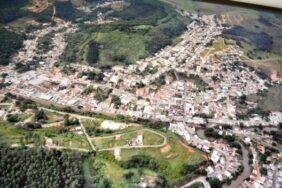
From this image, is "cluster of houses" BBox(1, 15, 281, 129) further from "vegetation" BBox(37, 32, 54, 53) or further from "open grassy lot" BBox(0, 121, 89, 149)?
"open grassy lot" BBox(0, 121, 89, 149)

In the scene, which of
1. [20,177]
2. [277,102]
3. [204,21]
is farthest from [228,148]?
[204,21]

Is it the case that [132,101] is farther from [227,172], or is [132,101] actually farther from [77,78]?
[227,172]

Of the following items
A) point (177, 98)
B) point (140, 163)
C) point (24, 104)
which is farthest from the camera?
point (177, 98)

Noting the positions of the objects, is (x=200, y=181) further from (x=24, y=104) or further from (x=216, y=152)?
(x=24, y=104)

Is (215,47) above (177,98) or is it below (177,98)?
above

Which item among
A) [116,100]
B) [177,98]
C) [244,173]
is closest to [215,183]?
[244,173]

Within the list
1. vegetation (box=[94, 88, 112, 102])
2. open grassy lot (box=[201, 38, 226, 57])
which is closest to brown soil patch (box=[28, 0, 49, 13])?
vegetation (box=[94, 88, 112, 102])
